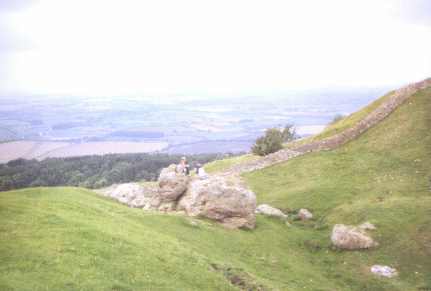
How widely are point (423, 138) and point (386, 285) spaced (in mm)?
27055

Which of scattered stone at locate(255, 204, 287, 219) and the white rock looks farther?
scattered stone at locate(255, 204, 287, 219)

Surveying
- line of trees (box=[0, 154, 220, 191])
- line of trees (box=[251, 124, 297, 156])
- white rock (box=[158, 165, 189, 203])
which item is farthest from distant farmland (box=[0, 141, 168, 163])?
white rock (box=[158, 165, 189, 203])

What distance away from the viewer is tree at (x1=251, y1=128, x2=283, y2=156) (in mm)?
65312

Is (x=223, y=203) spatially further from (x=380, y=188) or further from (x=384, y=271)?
(x=380, y=188)

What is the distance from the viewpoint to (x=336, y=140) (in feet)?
173

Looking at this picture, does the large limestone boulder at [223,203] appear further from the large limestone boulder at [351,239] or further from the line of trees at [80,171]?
the line of trees at [80,171]

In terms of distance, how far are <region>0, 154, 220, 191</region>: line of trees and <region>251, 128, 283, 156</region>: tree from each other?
43.0 meters

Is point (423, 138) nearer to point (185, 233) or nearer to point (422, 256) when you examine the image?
point (422, 256)

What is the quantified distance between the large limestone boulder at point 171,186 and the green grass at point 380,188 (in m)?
10.3

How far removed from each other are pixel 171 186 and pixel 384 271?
17.9m

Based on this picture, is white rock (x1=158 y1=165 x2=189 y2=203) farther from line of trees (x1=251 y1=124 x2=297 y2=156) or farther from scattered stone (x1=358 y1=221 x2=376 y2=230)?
line of trees (x1=251 y1=124 x2=297 y2=156)

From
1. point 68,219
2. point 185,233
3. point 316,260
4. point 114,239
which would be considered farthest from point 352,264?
point 68,219

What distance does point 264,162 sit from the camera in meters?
53.4

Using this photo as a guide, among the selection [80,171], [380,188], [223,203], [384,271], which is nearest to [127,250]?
[223,203]
